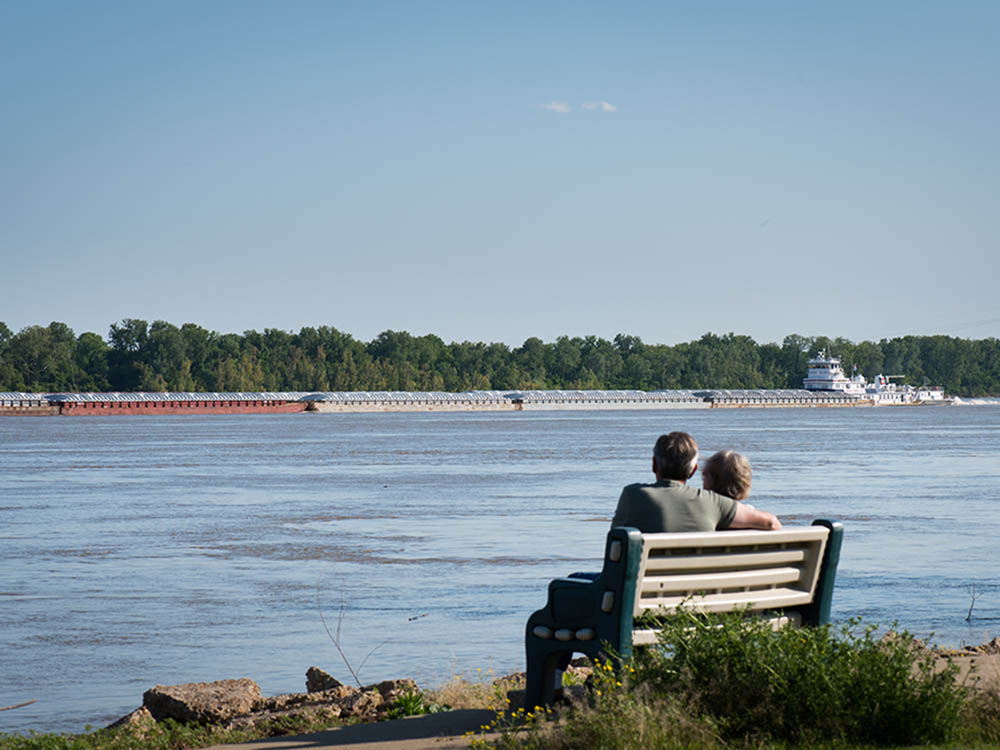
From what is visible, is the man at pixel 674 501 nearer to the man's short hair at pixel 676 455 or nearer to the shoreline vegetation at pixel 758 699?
the man's short hair at pixel 676 455

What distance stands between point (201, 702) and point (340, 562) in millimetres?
11448

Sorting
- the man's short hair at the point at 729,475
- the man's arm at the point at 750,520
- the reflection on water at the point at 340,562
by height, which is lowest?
the reflection on water at the point at 340,562

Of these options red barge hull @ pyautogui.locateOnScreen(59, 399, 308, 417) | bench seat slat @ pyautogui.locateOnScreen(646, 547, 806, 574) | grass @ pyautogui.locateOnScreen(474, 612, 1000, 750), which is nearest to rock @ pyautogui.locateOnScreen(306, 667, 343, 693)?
grass @ pyautogui.locateOnScreen(474, 612, 1000, 750)

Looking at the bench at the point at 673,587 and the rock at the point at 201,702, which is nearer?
→ the bench at the point at 673,587

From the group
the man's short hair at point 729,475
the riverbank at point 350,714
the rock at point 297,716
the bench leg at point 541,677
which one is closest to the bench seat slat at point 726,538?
the man's short hair at point 729,475

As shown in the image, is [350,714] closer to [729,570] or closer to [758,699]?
[729,570]

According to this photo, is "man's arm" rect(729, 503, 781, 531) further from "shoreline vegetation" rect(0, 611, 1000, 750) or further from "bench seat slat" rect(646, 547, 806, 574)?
"shoreline vegetation" rect(0, 611, 1000, 750)

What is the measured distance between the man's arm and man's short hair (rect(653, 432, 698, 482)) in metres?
0.37

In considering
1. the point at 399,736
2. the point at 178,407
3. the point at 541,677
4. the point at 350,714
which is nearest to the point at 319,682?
the point at 350,714

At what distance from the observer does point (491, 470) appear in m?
47.6

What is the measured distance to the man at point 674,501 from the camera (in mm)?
7277

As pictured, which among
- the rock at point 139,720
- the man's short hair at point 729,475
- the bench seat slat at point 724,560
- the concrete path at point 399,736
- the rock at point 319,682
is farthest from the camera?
the rock at point 319,682

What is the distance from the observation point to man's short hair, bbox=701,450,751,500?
7.66m

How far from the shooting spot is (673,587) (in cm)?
722
